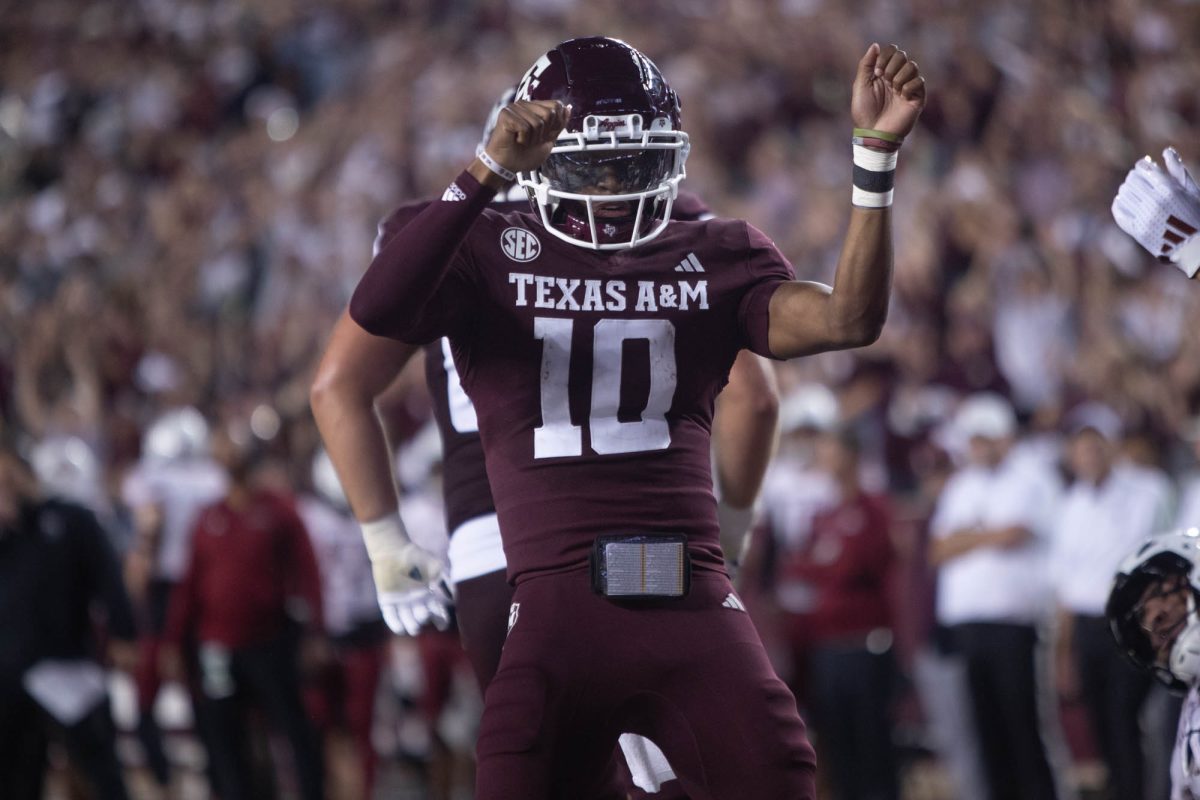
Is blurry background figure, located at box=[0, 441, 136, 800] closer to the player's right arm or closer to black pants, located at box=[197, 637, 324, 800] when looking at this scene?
black pants, located at box=[197, 637, 324, 800]

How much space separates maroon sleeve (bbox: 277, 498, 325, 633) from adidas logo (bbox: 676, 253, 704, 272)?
5725 mm

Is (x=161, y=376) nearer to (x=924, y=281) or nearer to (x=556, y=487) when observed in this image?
(x=924, y=281)

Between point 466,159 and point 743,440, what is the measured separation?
27.7 ft

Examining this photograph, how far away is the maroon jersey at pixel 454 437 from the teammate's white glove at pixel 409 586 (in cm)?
20

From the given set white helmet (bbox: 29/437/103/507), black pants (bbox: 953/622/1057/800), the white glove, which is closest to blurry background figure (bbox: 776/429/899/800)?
black pants (bbox: 953/622/1057/800)

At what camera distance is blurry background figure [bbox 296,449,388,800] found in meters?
9.52

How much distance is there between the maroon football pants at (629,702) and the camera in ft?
9.59

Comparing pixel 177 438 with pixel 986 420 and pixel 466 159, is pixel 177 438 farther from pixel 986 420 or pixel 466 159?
pixel 986 420

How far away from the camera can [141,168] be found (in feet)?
49.2

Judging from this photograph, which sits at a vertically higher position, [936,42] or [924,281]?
[936,42]

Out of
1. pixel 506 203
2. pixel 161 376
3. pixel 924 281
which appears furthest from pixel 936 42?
pixel 506 203

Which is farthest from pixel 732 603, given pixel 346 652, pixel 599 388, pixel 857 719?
pixel 346 652

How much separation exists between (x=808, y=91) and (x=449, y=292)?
938 centimetres

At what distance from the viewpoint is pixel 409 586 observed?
11.6ft
